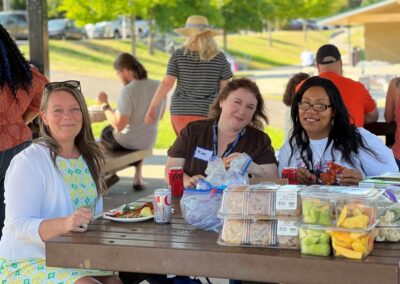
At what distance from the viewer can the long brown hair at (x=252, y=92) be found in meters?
3.94

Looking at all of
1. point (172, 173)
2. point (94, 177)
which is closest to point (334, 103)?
point (172, 173)

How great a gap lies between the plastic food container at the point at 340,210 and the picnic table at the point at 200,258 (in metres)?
0.11

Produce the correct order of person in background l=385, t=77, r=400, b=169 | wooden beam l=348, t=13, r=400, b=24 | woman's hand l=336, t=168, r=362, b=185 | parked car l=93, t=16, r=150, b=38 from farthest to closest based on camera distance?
parked car l=93, t=16, r=150, b=38 → wooden beam l=348, t=13, r=400, b=24 → person in background l=385, t=77, r=400, b=169 → woman's hand l=336, t=168, r=362, b=185

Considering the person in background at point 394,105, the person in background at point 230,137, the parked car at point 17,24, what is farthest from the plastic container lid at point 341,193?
the parked car at point 17,24

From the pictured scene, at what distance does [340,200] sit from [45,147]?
1.28m

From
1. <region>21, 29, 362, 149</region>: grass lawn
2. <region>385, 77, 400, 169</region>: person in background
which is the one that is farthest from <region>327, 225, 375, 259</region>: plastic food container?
<region>21, 29, 362, 149</region>: grass lawn

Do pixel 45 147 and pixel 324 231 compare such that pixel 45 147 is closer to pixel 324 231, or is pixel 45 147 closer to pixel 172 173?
pixel 172 173

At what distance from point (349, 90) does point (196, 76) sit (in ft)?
4.86

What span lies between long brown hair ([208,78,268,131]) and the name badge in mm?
209

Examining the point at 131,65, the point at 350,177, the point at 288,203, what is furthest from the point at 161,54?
the point at 288,203

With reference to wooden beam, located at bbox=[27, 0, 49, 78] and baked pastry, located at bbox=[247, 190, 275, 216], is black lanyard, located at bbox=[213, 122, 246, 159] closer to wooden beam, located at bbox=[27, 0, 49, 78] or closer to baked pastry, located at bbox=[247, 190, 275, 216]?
baked pastry, located at bbox=[247, 190, 275, 216]

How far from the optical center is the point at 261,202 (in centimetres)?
247

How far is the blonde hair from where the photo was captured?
637 centimetres

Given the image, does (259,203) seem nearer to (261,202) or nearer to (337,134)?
(261,202)
